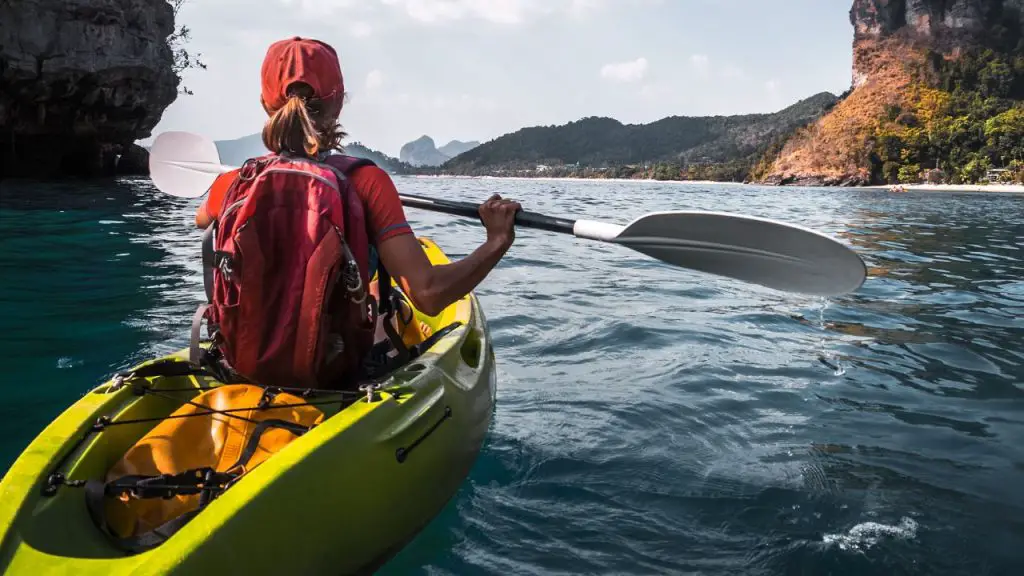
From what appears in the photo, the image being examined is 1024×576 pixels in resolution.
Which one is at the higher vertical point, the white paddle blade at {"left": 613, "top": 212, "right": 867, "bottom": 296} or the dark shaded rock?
the dark shaded rock

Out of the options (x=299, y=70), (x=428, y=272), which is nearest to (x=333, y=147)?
(x=299, y=70)

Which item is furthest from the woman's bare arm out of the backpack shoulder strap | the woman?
the backpack shoulder strap

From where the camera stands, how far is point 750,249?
3561 millimetres

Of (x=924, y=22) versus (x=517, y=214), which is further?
(x=924, y=22)

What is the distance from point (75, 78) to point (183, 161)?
25515mm

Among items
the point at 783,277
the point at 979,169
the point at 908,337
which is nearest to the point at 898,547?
the point at 783,277

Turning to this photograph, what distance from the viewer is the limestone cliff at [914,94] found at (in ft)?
268

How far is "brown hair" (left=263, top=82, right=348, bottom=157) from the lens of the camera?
247 centimetres

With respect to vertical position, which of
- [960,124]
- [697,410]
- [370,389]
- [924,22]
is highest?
[924,22]

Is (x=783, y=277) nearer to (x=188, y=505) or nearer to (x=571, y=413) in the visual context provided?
(x=571, y=413)

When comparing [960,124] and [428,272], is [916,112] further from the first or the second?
[428,272]

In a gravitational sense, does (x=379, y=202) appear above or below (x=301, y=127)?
below

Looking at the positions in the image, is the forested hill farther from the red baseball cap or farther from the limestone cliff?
the red baseball cap

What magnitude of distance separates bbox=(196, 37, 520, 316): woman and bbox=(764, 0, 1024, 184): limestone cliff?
3269 inches
